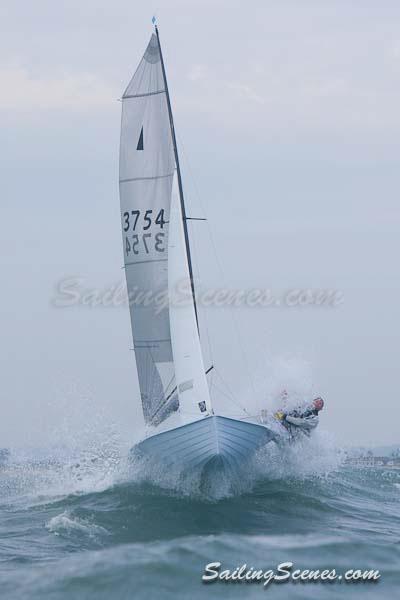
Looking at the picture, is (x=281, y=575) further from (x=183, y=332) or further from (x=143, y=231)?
(x=143, y=231)

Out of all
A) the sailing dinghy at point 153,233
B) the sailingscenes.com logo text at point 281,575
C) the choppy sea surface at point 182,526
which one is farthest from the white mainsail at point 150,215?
the sailingscenes.com logo text at point 281,575

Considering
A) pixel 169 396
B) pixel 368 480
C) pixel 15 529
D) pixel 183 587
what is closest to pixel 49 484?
pixel 169 396

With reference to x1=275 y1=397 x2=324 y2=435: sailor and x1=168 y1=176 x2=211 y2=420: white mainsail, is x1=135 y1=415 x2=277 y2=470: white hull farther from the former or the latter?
x1=275 y1=397 x2=324 y2=435: sailor

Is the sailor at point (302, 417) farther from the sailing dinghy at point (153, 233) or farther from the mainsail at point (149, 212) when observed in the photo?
the mainsail at point (149, 212)

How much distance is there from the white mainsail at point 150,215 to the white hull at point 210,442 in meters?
3.30

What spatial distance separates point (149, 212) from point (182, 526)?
7.84 metres

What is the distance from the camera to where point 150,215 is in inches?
715

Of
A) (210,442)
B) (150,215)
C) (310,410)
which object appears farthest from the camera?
(150,215)

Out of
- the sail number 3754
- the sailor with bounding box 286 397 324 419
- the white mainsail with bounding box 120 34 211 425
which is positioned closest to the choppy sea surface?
the sailor with bounding box 286 397 324 419

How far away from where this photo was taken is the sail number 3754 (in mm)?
18016

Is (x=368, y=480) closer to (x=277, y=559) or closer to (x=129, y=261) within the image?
(x=129, y=261)

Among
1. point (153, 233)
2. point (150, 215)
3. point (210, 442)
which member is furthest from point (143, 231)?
point (210, 442)

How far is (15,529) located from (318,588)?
6517 millimetres

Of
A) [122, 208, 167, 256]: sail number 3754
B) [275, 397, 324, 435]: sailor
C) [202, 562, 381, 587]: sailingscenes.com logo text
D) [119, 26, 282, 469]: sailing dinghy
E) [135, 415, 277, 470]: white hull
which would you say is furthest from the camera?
[122, 208, 167, 256]: sail number 3754
